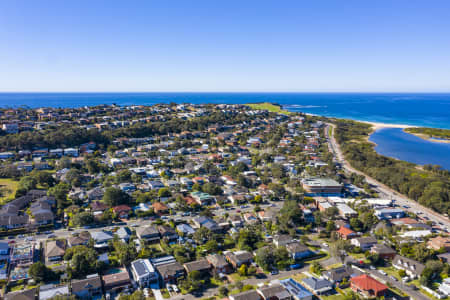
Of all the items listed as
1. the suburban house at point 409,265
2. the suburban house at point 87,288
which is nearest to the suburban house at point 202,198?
the suburban house at point 87,288

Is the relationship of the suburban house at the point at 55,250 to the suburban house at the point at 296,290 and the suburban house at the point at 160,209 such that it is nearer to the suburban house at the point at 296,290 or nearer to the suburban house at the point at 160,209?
the suburban house at the point at 160,209

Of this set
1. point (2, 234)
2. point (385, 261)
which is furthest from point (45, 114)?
point (385, 261)

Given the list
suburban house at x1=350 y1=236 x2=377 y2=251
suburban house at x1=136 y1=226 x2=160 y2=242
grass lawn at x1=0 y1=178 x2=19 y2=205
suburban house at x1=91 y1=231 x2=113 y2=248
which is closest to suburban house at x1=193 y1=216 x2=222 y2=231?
suburban house at x1=136 y1=226 x2=160 y2=242

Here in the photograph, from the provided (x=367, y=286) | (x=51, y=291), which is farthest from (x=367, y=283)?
(x=51, y=291)

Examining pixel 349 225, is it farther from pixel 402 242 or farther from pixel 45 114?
pixel 45 114

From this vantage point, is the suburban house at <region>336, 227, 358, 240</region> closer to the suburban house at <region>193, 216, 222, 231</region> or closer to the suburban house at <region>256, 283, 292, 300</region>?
the suburban house at <region>256, 283, 292, 300</region>
